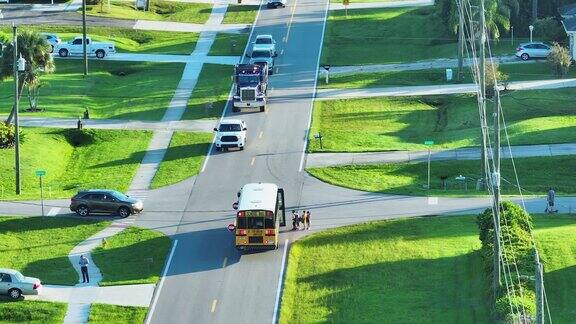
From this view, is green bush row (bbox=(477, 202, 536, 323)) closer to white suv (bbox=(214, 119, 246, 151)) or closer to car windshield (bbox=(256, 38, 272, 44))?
white suv (bbox=(214, 119, 246, 151))

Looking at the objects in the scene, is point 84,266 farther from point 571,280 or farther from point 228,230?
point 571,280

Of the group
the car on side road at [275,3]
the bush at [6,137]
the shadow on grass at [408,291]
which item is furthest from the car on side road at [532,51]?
the shadow on grass at [408,291]

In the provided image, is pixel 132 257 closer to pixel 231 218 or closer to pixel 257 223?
pixel 257 223

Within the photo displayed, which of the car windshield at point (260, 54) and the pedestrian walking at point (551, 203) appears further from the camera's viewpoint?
the car windshield at point (260, 54)

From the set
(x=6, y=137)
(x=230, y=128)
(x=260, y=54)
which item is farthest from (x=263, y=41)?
(x=6, y=137)

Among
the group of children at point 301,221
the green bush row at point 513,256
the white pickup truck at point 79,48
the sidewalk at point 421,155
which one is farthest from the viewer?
the white pickup truck at point 79,48

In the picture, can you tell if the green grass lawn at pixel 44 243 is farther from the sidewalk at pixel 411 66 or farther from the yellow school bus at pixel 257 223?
the sidewalk at pixel 411 66
